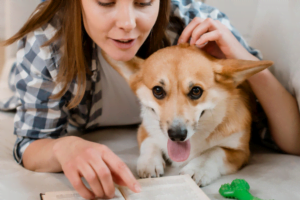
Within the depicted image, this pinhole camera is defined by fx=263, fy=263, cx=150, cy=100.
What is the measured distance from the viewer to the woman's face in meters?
0.91

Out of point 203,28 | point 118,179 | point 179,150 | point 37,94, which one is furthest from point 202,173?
point 37,94

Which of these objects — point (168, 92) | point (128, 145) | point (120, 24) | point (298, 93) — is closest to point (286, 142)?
point (298, 93)

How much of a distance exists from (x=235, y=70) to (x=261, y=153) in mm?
503

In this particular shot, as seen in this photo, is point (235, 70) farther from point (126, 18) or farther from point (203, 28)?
point (126, 18)

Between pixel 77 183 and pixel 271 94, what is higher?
pixel 271 94

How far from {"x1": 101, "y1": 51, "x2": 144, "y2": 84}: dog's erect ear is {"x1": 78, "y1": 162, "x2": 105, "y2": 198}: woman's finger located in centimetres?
52

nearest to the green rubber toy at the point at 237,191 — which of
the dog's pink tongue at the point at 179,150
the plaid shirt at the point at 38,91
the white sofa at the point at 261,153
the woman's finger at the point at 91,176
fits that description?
the white sofa at the point at 261,153

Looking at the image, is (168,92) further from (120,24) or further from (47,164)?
(47,164)

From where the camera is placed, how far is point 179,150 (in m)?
0.98

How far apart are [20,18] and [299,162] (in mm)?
2070

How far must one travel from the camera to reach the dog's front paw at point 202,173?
0.94 meters

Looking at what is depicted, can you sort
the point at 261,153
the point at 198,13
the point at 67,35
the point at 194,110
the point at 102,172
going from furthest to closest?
the point at 198,13, the point at 261,153, the point at 67,35, the point at 194,110, the point at 102,172

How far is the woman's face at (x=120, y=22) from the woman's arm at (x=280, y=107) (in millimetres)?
540

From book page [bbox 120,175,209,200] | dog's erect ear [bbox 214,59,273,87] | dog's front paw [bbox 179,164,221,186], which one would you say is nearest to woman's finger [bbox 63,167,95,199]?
book page [bbox 120,175,209,200]
